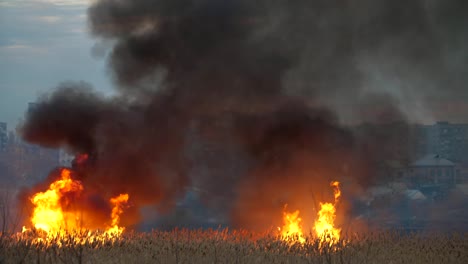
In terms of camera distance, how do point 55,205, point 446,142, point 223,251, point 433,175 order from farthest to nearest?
point 446,142, point 433,175, point 55,205, point 223,251

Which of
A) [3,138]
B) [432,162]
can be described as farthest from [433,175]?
[3,138]

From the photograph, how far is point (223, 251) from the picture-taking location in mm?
28219

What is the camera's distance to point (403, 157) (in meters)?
89.4

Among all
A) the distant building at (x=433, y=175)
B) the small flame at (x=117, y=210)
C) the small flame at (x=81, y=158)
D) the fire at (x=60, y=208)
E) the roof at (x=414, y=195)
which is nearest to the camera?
the fire at (x=60, y=208)

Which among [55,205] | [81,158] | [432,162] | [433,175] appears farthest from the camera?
[432,162]

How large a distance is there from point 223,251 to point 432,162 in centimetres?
8110

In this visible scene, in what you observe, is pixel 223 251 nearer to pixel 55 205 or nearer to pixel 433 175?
pixel 55 205

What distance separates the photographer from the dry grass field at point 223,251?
26391 millimetres

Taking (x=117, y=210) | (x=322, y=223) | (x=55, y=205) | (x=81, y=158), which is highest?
(x=81, y=158)

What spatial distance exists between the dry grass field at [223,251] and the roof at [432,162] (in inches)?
2853

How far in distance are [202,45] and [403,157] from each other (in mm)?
51204

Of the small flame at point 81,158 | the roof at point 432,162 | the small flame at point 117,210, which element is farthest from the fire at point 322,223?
the roof at point 432,162

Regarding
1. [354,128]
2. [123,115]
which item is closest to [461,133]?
[354,128]

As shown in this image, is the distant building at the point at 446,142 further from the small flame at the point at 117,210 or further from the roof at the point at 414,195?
the small flame at the point at 117,210
